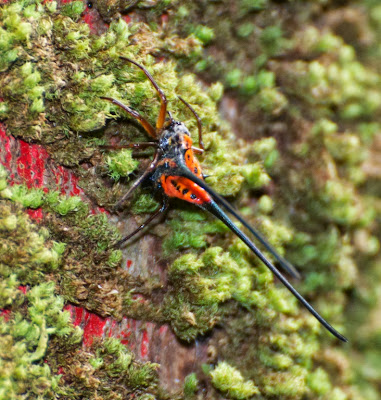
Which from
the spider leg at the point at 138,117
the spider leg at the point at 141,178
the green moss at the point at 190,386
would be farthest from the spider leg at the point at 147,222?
the green moss at the point at 190,386

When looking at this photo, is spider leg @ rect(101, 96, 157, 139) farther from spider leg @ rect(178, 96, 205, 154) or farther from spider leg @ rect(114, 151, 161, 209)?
spider leg @ rect(178, 96, 205, 154)

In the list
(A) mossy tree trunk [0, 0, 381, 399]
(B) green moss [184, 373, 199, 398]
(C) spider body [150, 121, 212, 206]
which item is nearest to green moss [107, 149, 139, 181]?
(A) mossy tree trunk [0, 0, 381, 399]

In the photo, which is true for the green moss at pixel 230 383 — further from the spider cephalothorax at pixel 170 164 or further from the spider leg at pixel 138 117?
the spider leg at pixel 138 117

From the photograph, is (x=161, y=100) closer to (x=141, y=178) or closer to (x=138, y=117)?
(x=138, y=117)

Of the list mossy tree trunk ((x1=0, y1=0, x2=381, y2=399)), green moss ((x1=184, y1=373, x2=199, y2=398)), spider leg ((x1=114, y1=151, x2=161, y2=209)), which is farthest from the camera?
green moss ((x1=184, y1=373, x2=199, y2=398))

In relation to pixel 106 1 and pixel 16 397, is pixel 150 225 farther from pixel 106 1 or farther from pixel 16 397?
pixel 106 1

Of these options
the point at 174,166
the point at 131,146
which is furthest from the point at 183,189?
the point at 131,146

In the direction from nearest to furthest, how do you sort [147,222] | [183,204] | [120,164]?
[120,164] → [147,222] → [183,204]

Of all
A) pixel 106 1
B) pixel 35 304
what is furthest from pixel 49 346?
pixel 106 1
